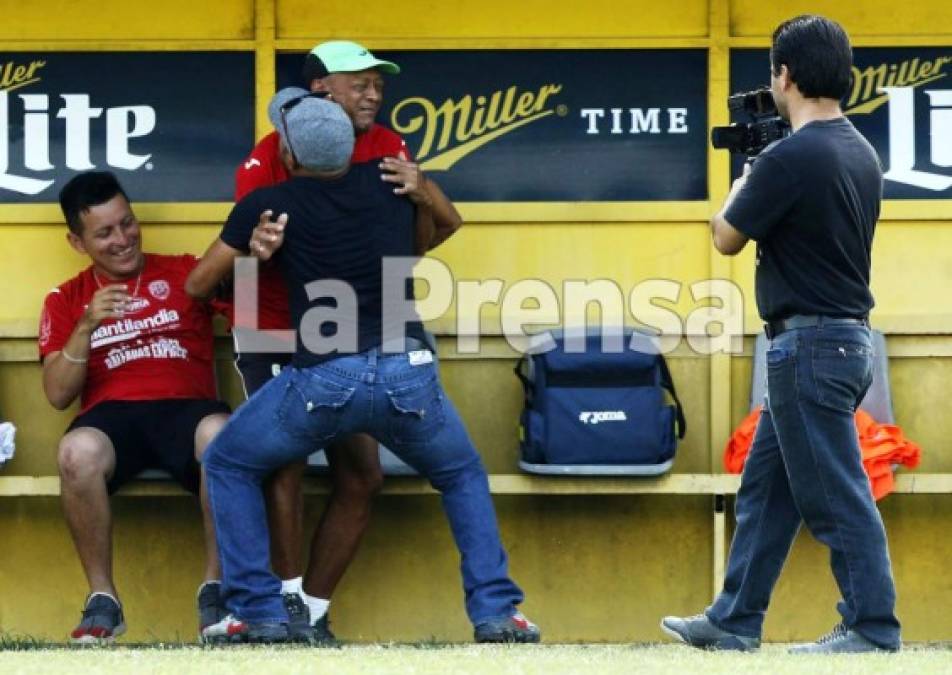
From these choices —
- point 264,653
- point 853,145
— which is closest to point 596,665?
point 264,653

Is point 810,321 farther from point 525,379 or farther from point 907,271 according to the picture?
point 907,271

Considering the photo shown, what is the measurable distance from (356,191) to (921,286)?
2.10 meters

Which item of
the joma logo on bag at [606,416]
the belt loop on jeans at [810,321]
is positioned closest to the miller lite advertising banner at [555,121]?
the joma logo on bag at [606,416]

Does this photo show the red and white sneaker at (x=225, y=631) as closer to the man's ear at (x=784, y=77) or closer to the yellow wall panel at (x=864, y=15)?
the man's ear at (x=784, y=77)

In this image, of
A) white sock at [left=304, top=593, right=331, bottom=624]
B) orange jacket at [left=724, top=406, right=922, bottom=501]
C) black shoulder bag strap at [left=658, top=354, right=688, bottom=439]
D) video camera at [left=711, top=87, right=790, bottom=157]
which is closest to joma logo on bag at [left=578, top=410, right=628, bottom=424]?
black shoulder bag strap at [left=658, top=354, right=688, bottom=439]

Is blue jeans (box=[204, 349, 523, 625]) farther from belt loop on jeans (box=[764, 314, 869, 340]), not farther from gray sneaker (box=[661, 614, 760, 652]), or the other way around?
belt loop on jeans (box=[764, 314, 869, 340])

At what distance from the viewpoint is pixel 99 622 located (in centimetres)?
661

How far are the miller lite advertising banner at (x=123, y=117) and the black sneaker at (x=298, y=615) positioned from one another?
4.77 ft

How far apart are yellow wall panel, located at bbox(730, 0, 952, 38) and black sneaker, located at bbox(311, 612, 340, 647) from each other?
234cm

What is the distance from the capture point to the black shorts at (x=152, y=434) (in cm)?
682

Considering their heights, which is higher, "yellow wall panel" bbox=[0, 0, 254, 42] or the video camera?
"yellow wall panel" bbox=[0, 0, 254, 42]

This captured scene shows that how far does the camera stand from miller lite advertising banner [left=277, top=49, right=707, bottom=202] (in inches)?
288

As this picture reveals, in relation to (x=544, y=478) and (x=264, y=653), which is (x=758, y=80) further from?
(x=264, y=653)

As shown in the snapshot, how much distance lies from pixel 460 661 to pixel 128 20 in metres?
2.84
